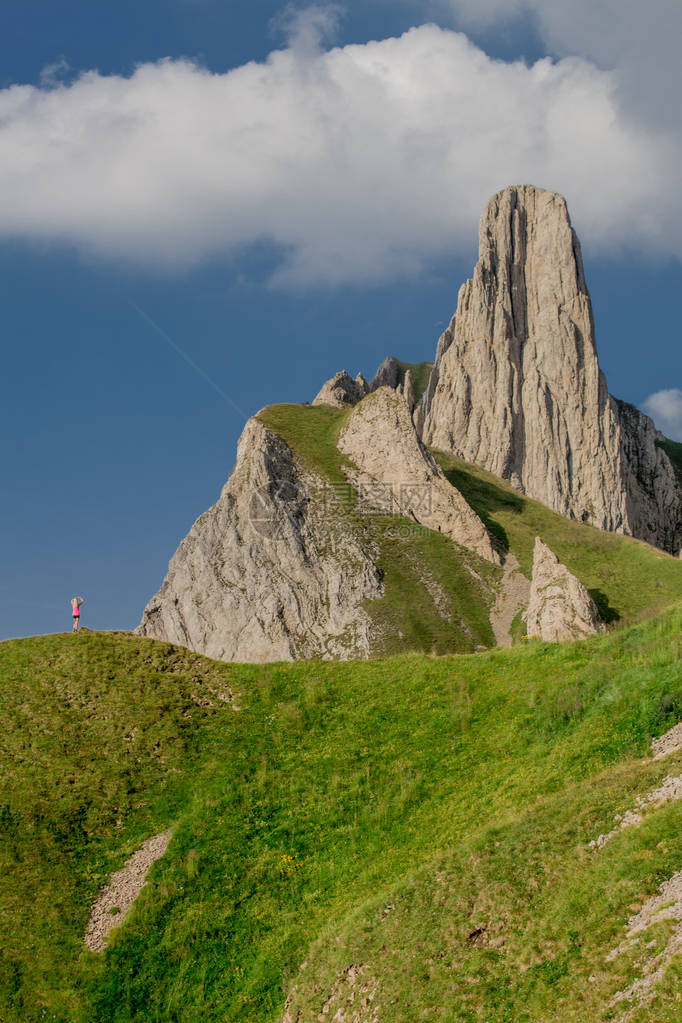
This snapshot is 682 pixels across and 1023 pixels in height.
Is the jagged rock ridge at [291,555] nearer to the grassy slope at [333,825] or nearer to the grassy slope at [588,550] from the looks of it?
the grassy slope at [588,550]

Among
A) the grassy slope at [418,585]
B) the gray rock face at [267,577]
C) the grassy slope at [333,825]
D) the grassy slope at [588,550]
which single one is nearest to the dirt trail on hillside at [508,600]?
the grassy slope at [418,585]

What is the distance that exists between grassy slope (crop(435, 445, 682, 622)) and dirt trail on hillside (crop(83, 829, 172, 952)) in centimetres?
6378

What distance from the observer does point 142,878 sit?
79.5 ft

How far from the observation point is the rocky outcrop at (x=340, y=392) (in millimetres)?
146113

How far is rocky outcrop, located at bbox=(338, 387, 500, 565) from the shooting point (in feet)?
327

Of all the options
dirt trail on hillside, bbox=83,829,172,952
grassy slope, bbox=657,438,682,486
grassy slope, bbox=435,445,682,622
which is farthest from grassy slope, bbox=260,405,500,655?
grassy slope, bbox=657,438,682,486

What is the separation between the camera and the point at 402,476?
104125mm

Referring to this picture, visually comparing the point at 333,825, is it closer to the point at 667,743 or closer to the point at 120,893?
the point at 120,893

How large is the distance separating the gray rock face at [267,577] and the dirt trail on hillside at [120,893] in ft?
200

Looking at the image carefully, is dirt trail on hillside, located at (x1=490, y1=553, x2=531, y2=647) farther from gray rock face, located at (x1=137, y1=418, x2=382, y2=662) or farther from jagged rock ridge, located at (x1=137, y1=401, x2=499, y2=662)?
gray rock face, located at (x1=137, y1=418, x2=382, y2=662)

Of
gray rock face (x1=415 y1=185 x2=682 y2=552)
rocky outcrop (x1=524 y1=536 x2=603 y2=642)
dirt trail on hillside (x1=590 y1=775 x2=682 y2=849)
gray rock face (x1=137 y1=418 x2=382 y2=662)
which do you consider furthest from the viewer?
gray rock face (x1=415 y1=185 x2=682 y2=552)

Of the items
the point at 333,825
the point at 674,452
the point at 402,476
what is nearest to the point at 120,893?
the point at 333,825

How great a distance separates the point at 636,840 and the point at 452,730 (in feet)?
35.3

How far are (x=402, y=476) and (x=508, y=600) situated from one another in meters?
21.2
